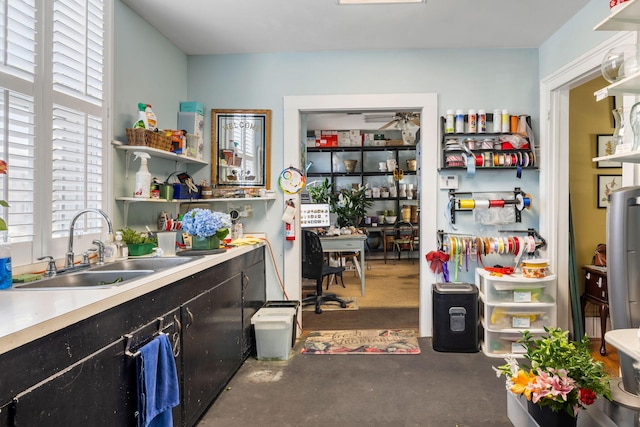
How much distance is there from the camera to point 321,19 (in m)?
2.85

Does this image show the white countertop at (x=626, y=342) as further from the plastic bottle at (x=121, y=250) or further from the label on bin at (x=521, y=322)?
the plastic bottle at (x=121, y=250)

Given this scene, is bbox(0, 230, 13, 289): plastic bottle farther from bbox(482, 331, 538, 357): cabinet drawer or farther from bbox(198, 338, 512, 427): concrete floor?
bbox(482, 331, 538, 357): cabinet drawer

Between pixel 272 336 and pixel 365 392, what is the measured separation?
2.70ft

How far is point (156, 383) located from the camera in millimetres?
1585

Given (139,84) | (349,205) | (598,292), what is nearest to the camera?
(139,84)

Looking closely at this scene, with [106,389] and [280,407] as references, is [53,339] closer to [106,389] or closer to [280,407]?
[106,389]

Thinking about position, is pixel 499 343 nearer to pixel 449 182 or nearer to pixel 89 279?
pixel 449 182

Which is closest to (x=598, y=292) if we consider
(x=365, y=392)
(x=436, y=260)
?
(x=436, y=260)

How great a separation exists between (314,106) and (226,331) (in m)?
1.98

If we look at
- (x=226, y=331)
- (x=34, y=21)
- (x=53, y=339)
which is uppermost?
(x=34, y=21)

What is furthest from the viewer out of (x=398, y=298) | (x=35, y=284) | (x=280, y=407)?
(x=398, y=298)

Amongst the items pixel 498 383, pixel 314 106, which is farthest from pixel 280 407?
pixel 314 106

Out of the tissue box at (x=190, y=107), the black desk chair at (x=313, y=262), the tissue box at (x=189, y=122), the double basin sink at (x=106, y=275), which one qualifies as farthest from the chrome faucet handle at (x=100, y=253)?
the black desk chair at (x=313, y=262)

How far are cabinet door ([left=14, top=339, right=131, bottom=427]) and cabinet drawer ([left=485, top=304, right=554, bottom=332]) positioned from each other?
2.55 metres
